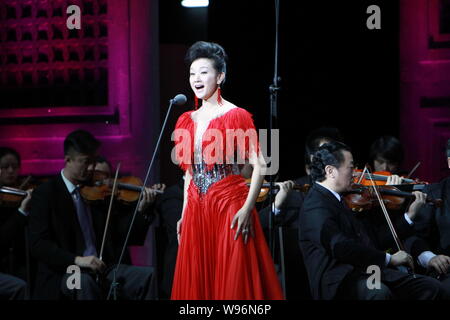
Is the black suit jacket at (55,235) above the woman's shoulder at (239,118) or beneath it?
beneath

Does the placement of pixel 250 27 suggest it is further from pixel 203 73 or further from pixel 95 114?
pixel 203 73

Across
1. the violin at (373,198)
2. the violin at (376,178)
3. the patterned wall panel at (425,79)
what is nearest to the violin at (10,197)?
the violin at (373,198)

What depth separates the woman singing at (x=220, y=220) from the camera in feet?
10.3

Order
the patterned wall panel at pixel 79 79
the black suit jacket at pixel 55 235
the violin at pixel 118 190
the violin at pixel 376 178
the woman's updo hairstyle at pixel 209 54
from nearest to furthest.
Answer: the woman's updo hairstyle at pixel 209 54, the black suit jacket at pixel 55 235, the violin at pixel 118 190, the violin at pixel 376 178, the patterned wall panel at pixel 79 79

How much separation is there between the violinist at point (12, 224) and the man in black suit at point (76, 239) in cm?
22

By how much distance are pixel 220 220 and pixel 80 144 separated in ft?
4.12

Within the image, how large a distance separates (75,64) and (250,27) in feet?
4.49

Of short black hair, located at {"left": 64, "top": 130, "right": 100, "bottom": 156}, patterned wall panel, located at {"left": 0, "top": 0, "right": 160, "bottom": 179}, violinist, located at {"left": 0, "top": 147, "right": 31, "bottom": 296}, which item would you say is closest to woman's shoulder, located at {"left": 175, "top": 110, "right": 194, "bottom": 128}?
short black hair, located at {"left": 64, "top": 130, "right": 100, "bottom": 156}

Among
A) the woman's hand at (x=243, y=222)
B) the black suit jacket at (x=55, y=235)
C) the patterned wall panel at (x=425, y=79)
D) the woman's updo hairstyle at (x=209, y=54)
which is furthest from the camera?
the patterned wall panel at (x=425, y=79)

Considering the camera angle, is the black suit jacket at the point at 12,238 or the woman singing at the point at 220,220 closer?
the woman singing at the point at 220,220

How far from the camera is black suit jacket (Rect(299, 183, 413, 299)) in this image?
11.4 ft

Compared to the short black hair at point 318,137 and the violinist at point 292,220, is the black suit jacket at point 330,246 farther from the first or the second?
the short black hair at point 318,137

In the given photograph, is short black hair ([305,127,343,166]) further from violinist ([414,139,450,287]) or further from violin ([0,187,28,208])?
violin ([0,187,28,208])
